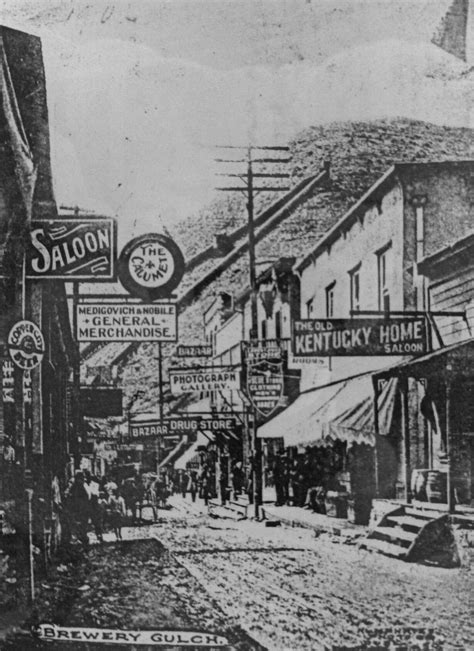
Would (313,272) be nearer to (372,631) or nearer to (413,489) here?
(413,489)

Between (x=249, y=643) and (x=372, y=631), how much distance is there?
18.5 inches

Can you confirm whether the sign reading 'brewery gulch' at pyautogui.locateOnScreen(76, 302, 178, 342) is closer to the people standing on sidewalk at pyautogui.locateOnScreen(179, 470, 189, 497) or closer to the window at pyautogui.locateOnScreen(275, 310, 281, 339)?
the window at pyautogui.locateOnScreen(275, 310, 281, 339)

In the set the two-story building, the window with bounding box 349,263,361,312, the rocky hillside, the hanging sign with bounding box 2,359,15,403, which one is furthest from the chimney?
the hanging sign with bounding box 2,359,15,403

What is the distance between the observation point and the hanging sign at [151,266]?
3834 mm

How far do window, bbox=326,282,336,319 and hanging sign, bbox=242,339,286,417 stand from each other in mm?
217

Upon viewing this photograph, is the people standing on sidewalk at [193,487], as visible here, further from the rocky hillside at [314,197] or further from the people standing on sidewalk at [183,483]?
the rocky hillside at [314,197]

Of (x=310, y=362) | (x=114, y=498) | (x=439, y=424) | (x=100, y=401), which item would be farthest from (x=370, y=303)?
(x=114, y=498)

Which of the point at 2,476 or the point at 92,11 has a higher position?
the point at 92,11

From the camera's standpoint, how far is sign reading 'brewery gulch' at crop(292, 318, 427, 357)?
3.72 metres

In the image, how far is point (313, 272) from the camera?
3.79m

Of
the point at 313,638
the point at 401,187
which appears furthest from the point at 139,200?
the point at 313,638

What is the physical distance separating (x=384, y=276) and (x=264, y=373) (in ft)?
1.99

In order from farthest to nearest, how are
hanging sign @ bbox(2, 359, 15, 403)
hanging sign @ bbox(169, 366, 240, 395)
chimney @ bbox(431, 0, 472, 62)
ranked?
hanging sign @ bbox(2, 359, 15, 403)
hanging sign @ bbox(169, 366, 240, 395)
chimney @ bbox(431, 0, 472, 62)

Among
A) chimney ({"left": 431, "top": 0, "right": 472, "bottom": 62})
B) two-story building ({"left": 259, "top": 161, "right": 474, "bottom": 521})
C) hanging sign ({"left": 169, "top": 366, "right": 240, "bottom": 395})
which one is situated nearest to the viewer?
chimney ({"left": 431, "top": 0, "right": 472, "bottom": 62})
